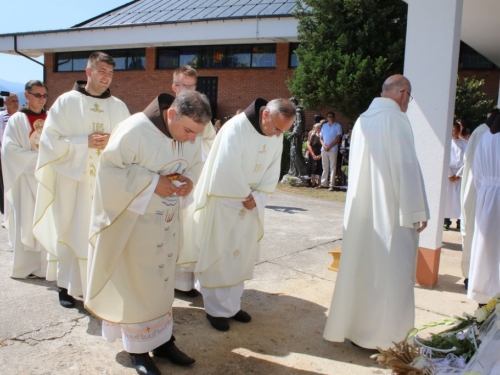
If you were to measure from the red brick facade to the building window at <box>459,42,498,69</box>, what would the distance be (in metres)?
0.19

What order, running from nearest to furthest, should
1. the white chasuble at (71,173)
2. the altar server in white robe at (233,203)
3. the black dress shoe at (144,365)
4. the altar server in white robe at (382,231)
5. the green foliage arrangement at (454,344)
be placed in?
the green foliage arrangement at (454,344) < the black dress shoe at (144,365) < the altar server in white robe at (382,231) < the altar server in white robe at (233,203) < the white chasuble at (71,173)

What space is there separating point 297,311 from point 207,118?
2.38 meters

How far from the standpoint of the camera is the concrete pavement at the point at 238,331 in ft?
11.6

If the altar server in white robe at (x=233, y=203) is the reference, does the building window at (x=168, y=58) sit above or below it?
above

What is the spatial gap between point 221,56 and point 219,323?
17.7 metres

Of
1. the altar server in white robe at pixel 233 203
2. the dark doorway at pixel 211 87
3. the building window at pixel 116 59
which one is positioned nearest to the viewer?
the altar server in white robe at pixel 233 203

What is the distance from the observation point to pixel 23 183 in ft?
17.5

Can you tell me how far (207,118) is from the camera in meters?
3.17

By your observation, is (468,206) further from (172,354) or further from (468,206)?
(172,354)

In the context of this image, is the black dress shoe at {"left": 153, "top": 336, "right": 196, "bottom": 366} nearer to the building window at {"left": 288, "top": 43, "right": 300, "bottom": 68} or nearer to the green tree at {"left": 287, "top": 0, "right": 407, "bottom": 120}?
the green tree at {"left": 287, "top": 0, "right": 407, "bottom": 120}

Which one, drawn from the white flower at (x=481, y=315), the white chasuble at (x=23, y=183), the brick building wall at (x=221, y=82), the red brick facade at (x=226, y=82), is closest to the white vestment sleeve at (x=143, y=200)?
the white flower at (x=481, y=315)

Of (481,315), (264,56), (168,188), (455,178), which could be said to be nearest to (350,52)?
(264,56)

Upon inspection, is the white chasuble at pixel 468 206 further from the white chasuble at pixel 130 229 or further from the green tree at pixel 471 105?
the green tree at pixel 471 105

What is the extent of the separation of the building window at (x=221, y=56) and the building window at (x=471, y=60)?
691cm
